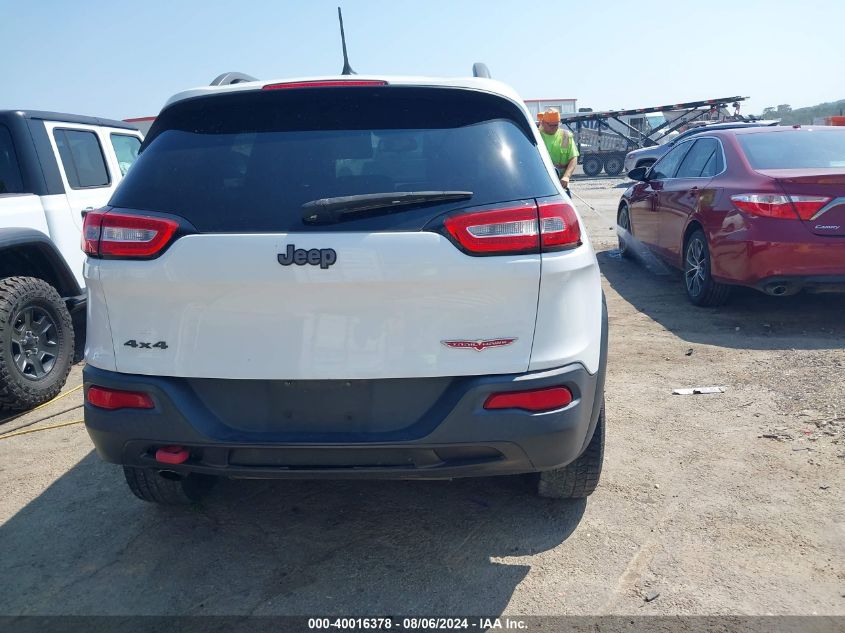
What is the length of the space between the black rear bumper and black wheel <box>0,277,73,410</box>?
8.12 feet

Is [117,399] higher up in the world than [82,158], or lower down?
lower down

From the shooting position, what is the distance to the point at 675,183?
22.7 feet

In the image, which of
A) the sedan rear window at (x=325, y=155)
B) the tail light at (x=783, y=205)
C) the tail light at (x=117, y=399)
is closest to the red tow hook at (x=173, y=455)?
the tail light at (x=117, y=399)

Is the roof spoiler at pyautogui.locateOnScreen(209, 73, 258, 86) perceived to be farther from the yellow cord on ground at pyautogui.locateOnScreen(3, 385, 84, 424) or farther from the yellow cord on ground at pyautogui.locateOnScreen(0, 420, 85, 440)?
the yellow cord on ground at pyautogui.locateOnScreen(3, 385, 84, 424)

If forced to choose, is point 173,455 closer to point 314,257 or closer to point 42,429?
point 314,257

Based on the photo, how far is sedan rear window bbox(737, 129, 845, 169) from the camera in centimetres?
572

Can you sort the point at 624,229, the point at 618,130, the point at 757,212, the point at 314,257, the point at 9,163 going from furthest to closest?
the point at 618,130
the point at 624,229
the point at 757,212
the point at 9,163
the point at 314,257

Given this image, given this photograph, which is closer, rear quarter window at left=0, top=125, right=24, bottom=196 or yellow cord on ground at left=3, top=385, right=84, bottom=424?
yellow cord on ground at left=3, top=385, right=84, bottom=424

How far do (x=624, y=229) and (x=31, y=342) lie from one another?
704 centimetres

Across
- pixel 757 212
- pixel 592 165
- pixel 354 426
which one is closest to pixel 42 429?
pixel 354 426

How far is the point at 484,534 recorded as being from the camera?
2.86 metres

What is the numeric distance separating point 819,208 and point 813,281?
566 millimetres

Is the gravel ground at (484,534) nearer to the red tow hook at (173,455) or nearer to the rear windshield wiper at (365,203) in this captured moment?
the red tow hook at (173,455)

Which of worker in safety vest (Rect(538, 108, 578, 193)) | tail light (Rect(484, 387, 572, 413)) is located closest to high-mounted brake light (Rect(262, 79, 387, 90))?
tail light (Rect(484, 387, 572, 413))
